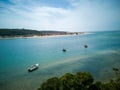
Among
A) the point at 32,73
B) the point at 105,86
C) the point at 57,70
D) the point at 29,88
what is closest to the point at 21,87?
the point at 29,88

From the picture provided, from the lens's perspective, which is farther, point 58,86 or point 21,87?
point 21,87

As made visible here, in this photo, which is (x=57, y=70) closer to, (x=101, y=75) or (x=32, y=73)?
(x=32, y=73)

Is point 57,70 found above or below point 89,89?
below

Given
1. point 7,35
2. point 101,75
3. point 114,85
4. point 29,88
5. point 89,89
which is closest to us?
point 114,85

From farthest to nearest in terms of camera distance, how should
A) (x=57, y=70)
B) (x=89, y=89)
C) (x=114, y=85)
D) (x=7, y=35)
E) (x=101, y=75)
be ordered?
(x=7, y=35) < (x=57, y=70) < (x=101, y=75) < (x=89, y=89) < (x=114, y=85)

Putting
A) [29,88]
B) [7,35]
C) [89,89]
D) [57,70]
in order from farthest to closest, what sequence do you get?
[7,35] → [57,70] → [29,88] → [89,89]

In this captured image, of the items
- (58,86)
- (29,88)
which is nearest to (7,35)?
(29,88)

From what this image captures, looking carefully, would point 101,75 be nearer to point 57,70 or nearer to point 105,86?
point 57,70

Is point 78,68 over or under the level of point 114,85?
under

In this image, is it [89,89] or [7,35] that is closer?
[89,89]
